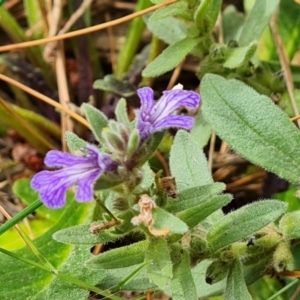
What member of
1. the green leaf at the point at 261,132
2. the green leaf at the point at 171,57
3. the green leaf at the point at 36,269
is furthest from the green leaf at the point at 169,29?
the green leaf at the point at 36,269

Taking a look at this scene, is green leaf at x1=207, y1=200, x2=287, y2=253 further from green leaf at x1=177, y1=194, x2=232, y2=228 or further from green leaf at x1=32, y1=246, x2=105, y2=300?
green leaf at x1=32, y1=246, x2=105, y2=300

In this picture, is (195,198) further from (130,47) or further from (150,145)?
(130,47)

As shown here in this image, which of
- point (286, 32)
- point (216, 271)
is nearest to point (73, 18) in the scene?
point (286, 32)

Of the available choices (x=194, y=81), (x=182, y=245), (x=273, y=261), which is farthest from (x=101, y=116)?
(x=194, y=81)

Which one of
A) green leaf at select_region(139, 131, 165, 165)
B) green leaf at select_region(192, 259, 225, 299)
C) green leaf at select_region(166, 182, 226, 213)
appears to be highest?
green leaf at select_region(139, 131, 165, 165)

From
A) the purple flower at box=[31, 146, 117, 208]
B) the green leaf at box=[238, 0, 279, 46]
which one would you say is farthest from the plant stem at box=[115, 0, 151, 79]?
the purple flower at box=[31, 146, 117, 208]

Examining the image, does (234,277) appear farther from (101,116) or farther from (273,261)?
(101,116)

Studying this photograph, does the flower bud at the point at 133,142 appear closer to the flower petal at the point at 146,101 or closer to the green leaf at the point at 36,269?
the flower petal at the point at 146,101
